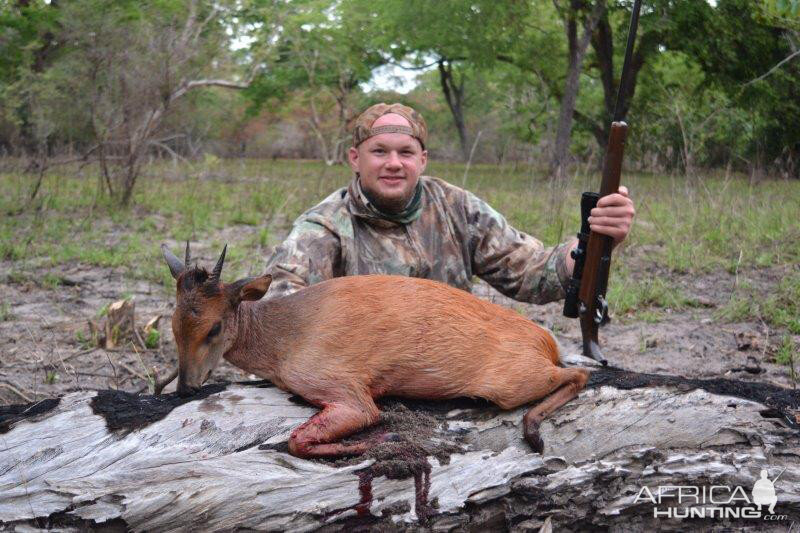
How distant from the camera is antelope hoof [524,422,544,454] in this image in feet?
10.0

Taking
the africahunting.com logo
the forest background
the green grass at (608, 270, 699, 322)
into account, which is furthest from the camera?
the green grass at (608, 270, 699, 322)

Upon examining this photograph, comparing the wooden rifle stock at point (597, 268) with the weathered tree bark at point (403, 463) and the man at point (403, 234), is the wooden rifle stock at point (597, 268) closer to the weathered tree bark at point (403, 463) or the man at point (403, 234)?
the man at point (403, 234)

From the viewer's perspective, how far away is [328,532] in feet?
9.30

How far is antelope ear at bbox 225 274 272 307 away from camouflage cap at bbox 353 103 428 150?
64.3 inches

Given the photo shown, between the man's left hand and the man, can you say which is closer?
the man's left hand

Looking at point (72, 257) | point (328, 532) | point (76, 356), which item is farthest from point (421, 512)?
point (72, 257)

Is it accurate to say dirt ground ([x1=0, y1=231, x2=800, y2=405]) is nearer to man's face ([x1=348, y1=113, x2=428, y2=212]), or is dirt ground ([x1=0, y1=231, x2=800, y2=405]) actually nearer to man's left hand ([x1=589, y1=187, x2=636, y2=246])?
man's left hand ([x1=589, y1=187, x2=636, y2=246])

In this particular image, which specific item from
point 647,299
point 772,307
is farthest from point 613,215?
point 647,299

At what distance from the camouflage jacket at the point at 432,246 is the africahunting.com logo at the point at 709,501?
1.80m

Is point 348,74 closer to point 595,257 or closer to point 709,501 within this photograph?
point 595,257

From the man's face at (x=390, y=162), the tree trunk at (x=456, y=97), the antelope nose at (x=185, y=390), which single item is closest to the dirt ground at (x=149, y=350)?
the antelope nose at (x=185, y=390)

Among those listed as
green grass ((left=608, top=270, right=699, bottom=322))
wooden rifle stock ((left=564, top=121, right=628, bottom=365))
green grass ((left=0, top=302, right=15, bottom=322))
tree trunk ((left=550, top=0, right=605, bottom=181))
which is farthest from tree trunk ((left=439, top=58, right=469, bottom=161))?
wooden rifle stock ((left=564, top=121, right=628, bottom=365))

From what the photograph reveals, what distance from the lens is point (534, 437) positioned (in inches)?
120

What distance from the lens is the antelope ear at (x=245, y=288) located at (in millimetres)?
3154
